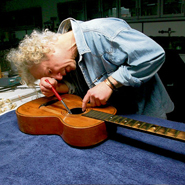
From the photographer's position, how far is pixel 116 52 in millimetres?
957

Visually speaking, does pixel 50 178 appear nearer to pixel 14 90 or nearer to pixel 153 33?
pixel 14 90

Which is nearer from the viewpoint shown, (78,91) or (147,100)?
(147,100)

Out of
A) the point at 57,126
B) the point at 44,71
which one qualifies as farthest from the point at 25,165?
the point at 44,71

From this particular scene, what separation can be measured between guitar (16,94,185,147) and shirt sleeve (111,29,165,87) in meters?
0.18

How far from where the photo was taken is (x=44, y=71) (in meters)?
1.04

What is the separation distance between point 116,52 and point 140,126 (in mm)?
405

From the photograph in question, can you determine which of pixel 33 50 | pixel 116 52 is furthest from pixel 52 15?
pixel 116 52

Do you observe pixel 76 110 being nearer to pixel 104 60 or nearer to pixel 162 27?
pixel 104 60

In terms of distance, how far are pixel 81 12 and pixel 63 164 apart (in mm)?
2885

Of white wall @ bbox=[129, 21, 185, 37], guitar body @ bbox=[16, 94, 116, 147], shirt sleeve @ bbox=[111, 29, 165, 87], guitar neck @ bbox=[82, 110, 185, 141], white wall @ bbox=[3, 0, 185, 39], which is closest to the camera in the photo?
guitar neck @ bbox=[82, 110, 185, 141]

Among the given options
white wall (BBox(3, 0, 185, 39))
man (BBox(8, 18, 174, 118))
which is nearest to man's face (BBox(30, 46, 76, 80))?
man (BBox(8, 18, 174, 118))

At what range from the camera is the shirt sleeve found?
92 centimetres

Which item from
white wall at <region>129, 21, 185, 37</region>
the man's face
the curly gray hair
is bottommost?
the man's face

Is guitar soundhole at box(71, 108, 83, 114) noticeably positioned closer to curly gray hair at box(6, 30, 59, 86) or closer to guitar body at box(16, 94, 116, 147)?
guitar body at box(16, 94, 116, 147)
